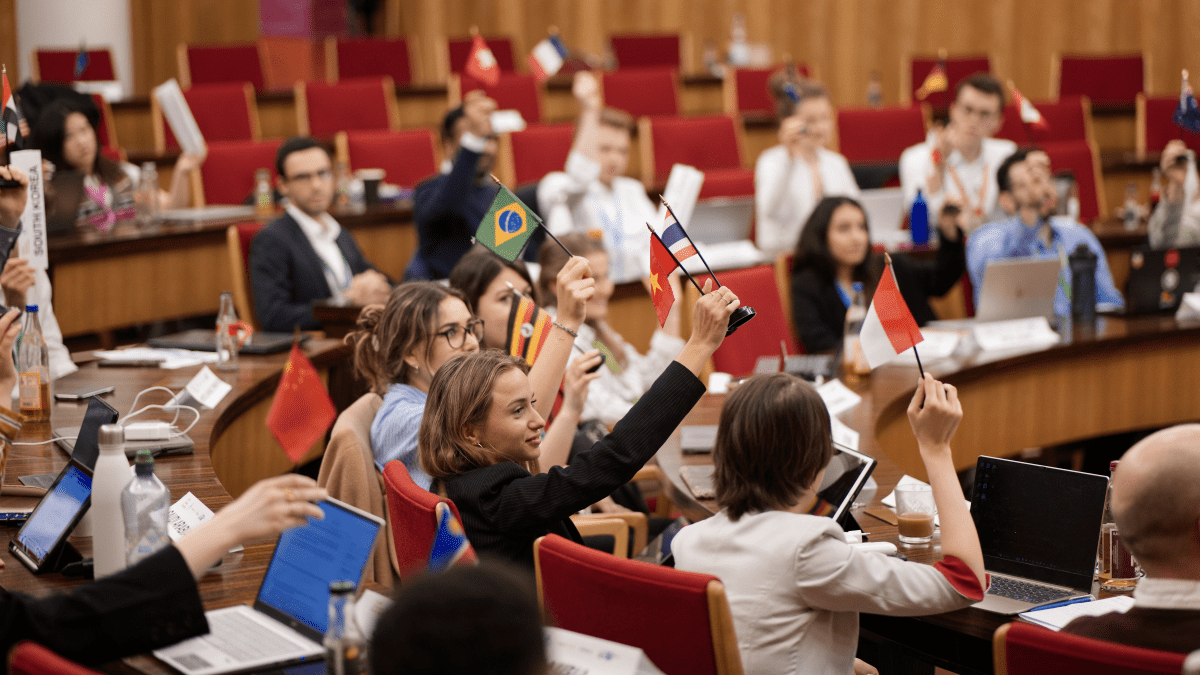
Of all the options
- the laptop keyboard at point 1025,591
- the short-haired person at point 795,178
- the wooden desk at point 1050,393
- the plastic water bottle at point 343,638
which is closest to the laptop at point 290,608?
the plastic water bottle at point 343,638

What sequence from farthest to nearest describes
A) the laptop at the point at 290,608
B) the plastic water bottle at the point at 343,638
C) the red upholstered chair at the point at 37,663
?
the laptop at the point at 290,608, the plastic water bottle at the point at 343,638, the red upholstered chair at the point at 37,663

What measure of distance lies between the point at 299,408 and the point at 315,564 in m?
1.38

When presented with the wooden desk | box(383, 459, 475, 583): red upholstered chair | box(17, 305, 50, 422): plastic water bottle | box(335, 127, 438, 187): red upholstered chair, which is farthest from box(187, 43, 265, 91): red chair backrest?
box(383, 459, 475, 583): red upholstered chair

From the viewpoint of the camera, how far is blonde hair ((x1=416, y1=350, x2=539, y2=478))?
6.82 feet

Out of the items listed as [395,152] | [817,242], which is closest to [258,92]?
[395,152]

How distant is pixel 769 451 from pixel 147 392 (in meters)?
1.89

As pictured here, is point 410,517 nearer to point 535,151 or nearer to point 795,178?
point 795,178

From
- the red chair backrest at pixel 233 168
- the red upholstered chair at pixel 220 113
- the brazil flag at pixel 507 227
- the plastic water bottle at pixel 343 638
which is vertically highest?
the red upholstered chair at pixel 220 113

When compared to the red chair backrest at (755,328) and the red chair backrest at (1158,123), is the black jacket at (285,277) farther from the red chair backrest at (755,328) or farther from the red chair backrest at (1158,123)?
the red chair backrest at (1158,123)

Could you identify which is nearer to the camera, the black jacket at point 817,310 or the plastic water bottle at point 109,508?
the plastic water bottle at point 109,508

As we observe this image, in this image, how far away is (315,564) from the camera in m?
1.59

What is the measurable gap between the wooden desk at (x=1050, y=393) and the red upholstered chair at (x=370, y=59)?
16.7ft

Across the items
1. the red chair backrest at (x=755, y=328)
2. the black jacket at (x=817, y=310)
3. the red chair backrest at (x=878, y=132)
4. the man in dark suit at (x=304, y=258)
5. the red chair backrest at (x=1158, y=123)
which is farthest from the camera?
the red chair backrest at (x=1158, y=123)

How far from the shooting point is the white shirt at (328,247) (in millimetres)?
4509
